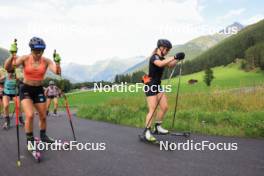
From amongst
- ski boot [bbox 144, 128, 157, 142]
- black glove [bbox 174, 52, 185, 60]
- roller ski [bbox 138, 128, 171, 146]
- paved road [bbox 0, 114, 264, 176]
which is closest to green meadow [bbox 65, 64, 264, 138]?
paved road [bbox 0, 114, 264, 176]

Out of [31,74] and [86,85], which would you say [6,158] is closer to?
[31,74]

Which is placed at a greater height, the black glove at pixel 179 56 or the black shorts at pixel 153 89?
the black glove at pixel 179 56

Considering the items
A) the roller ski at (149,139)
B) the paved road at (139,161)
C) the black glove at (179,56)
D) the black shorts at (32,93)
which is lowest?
the paved road at (139,161)

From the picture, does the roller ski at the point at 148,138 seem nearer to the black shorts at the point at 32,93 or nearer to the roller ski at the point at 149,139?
the roller ski at the point at 149,139

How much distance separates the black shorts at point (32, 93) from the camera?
23.1 feet

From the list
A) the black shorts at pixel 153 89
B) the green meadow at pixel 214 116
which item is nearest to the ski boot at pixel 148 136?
the black shorts at pixel 153 89

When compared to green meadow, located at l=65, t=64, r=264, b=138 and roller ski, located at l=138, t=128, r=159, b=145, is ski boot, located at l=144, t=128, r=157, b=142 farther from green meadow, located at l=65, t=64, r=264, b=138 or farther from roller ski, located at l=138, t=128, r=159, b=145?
green meadow, located at l=65, t=64, r=264, b=138

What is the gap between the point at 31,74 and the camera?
7.01 meters

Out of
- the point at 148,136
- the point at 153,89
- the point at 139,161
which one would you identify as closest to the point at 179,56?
the point at 153,89

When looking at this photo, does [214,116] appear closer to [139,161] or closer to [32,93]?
[139,161]

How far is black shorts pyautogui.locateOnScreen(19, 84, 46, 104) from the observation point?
703cm

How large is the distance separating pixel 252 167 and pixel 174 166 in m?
1.26

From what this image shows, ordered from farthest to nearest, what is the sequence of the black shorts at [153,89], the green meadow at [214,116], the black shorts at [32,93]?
1. the green meadow at [214,116]
2. the black shorts at [153,89]
3. the black shorts at [32,93]

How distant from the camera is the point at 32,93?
7098 millimetres
